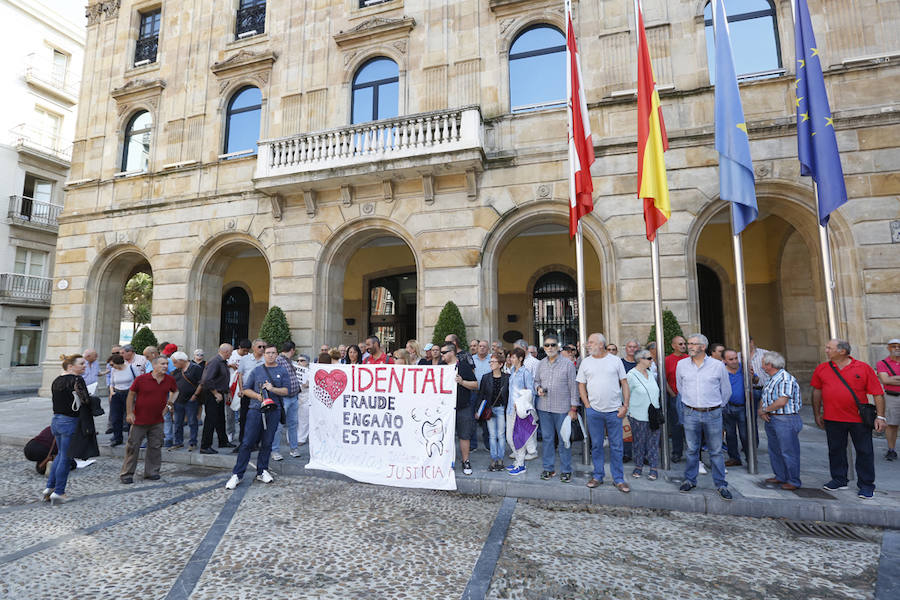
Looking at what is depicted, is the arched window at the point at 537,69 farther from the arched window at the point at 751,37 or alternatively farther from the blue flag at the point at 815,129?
the blue flag at the point at 815,129

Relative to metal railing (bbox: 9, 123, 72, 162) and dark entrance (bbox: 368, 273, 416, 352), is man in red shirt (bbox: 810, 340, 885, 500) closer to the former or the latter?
dark entrance (bbox: 368, 273, 416, 352)

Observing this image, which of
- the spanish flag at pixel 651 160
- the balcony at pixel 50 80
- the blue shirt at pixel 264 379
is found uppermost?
the balcony at pixel 50 80

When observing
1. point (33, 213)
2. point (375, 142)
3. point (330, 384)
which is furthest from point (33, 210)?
point (330, 384)

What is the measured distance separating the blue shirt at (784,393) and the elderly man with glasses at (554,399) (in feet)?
7.88

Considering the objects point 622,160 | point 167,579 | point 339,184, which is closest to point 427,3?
point 339,184

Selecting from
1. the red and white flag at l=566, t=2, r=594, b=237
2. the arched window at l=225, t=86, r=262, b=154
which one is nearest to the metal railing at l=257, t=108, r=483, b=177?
the arched window at l=225, t=86, r=262, b=154

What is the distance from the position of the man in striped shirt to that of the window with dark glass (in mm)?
17566

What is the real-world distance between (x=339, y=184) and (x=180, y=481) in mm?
8649

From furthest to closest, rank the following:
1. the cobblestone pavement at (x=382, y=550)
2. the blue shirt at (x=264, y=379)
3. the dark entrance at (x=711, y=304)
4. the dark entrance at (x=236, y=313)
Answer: the dark entrance at (x=236, y=313), the dark entrance at (x=711, y=304), the blue shirt at (x=264, y=379), the cobblestone pavement at (x=382, y=550)

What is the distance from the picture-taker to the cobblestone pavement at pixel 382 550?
3.39 m

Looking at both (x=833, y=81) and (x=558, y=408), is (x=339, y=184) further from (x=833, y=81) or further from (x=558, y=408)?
(x=833, y=81)

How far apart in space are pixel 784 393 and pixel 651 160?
3.93 m

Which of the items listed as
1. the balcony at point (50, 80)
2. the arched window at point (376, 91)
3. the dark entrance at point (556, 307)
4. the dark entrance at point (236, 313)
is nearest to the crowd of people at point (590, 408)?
the dark entrance at point (556, 307)

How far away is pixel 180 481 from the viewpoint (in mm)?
6281
